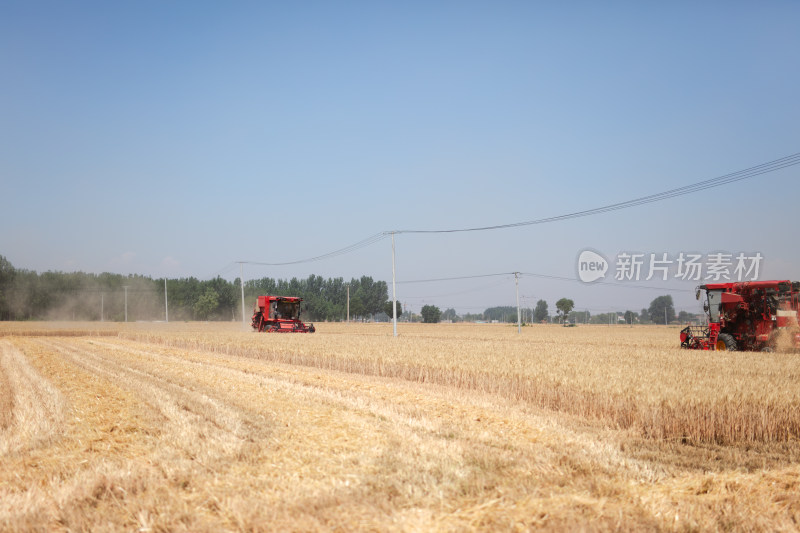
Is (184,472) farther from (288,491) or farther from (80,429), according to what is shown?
(80,429)

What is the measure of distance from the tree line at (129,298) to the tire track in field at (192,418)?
6603 centimetres

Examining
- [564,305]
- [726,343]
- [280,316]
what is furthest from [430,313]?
[726,343]

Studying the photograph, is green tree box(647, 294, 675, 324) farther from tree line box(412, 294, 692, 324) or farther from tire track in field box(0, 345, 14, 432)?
tire track in field box(0, 345, 14, 432)

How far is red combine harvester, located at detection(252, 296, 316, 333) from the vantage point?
38500 millimetres

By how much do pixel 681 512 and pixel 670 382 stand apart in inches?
246

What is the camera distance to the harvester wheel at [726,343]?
821 inches

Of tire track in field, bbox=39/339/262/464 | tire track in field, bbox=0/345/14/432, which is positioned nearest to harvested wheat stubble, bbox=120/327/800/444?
tire track in field, bbox=39/339/262/464

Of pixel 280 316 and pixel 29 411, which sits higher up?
pixel 280 316

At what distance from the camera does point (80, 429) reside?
24.2 feet

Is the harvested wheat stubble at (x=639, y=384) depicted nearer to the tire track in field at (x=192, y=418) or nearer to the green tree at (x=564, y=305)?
the tire track in field at (x=192, y=418)

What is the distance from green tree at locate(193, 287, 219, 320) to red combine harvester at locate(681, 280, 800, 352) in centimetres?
9791

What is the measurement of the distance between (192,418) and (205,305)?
105096mm

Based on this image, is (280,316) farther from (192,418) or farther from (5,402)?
(192,418)

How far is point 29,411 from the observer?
877 centimetres
